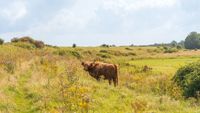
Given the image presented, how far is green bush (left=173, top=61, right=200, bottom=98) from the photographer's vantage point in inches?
1028

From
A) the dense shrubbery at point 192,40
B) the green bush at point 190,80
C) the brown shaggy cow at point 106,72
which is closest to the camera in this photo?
the green bush at point 190,80

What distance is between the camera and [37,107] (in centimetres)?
1608

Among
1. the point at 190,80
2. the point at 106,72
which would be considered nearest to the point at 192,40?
the point at 106,72

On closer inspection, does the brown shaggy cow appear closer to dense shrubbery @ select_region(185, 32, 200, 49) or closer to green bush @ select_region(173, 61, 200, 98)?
green bush @ select_region(173, 61, 200, 98)

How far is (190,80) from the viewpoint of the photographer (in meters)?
27.2

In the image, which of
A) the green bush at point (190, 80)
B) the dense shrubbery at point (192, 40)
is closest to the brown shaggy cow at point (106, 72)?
the green bush at point (190, 80)

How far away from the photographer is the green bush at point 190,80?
2611cm

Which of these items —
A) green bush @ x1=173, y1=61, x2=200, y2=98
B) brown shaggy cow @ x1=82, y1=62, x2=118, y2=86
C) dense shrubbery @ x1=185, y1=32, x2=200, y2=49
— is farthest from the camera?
dense shrubbery @ x1=185, y1=32, x2=200, y2=49

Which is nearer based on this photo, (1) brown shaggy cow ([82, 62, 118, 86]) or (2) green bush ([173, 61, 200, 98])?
(2) green bush ([173, 61, 200, 98])

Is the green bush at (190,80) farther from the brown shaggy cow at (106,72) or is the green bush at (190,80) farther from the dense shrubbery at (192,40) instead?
the dense shrubbery at (192,40)

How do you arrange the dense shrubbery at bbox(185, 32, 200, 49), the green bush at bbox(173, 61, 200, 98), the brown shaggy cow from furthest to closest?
1. the dense shrubbery at bbox(185, 32, 200, 49)
2. the brown shaggy cow
3. the green bush at bbox(173, 61, 200, 98)

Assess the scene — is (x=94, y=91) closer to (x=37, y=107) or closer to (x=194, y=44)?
(x=37, y=107)

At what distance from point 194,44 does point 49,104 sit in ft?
507

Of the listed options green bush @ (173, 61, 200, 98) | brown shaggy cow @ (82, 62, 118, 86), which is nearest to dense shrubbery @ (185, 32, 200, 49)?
green bush @ (173, 61, 200, 98)
